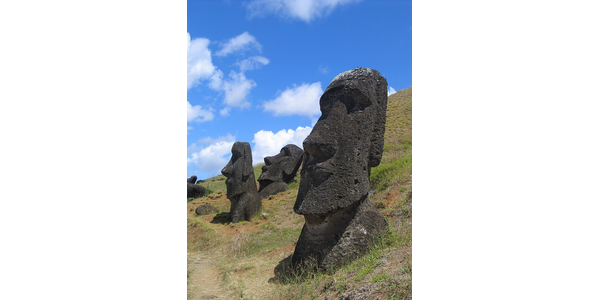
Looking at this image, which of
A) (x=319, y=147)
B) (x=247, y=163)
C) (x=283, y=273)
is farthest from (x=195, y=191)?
(x=319, y=147)

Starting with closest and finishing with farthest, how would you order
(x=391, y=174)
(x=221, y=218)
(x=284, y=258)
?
1. (x=284, y=258)
2. (x=391, y=174)
3. (x=221, y=218)

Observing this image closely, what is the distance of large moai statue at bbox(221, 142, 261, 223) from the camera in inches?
535

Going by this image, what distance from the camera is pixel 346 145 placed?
19.7ft

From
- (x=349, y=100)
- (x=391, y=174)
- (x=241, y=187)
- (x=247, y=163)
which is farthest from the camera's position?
(x=247, y=163)

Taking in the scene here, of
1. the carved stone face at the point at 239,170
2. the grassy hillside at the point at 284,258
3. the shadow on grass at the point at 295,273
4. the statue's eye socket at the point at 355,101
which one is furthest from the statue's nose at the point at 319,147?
the carved stone face at the point at 239,170

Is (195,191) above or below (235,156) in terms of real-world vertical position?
below

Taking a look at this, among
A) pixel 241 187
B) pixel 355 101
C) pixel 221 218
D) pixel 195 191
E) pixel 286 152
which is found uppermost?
pixel 286 152

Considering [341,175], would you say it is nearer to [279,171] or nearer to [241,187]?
[241,187]

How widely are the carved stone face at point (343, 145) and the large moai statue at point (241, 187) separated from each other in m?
7.69

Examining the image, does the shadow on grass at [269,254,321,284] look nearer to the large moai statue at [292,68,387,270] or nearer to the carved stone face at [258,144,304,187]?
the large moai statue at [292,68,387,270]

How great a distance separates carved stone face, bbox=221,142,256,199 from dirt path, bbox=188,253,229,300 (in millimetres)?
4064

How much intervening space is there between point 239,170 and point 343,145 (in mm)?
8318

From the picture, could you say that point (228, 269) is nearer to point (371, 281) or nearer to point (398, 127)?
point (371, 281)

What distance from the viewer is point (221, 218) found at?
1455cm
